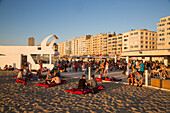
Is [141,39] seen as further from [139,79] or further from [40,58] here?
[139,79]

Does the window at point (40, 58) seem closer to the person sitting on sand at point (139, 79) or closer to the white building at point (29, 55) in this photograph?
the white building at point (29, 55)

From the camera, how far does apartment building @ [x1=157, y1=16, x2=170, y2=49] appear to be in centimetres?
5819

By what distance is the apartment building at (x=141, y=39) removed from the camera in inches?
2625

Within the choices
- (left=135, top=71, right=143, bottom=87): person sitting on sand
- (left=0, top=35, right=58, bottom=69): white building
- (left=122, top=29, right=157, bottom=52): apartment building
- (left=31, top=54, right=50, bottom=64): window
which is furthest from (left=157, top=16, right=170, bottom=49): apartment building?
(left=135, top=71, right=143, bottom=87): person sitting on sand

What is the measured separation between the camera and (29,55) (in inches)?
791

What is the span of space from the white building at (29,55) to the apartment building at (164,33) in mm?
53987

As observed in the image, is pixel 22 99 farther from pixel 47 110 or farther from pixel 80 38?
pixel 80 38

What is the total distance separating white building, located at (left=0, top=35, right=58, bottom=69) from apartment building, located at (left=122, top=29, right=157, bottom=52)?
5584 centimetres

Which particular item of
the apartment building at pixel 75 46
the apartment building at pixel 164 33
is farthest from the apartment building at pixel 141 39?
the apartment building at pixel 75 46

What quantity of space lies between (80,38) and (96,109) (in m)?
122

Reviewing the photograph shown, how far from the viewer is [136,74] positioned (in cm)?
950

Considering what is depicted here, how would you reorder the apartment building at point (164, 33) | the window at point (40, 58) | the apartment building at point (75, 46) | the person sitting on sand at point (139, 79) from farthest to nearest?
the apartment building at point (75, 46) < the apartment building at point (164, 33) < the window at point (40, 58) < the person sitting on sand at point (139, 79)

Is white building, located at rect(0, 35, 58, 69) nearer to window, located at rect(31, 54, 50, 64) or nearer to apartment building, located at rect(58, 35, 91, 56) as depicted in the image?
window, located at rect(31, 54, 50, 64)

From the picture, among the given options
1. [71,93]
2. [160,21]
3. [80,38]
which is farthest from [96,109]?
[80,38]
